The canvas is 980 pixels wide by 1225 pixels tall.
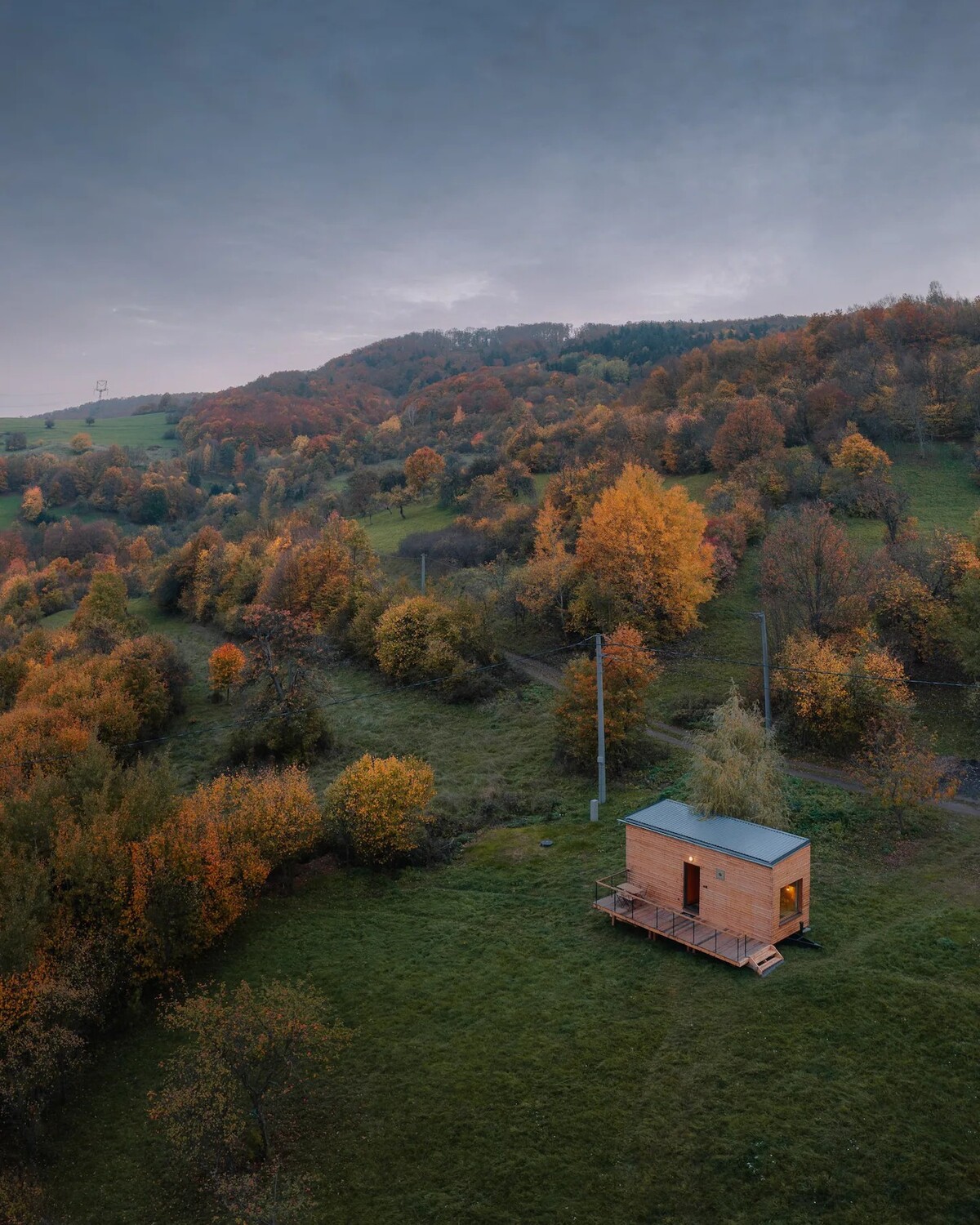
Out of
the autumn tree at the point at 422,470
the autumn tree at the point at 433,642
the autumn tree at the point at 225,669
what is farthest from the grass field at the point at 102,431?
the autumn tree at the point at 433,642

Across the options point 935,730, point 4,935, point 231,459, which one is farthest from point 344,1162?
point 231,459

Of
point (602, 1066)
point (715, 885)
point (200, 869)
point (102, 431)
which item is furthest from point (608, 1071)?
point (102, 431)

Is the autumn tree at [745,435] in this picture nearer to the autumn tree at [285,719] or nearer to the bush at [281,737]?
the autumn tree at [285,719]

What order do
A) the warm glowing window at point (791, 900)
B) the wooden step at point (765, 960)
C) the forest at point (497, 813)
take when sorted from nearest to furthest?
the forest at point (497, 813)
the wooden step at point (765, 960)
the warm glowing window at point (791, 900)

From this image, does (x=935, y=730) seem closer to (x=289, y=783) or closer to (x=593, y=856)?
(x=593, y=856)

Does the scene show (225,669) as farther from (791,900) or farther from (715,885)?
(791,900)

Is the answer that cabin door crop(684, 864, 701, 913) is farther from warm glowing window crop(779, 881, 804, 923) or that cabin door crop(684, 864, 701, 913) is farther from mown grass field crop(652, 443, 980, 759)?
mown grass field crop(652, 443, 980, 759)

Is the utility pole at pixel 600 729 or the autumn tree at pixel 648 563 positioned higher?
the autumn tree at pixel 648 563
